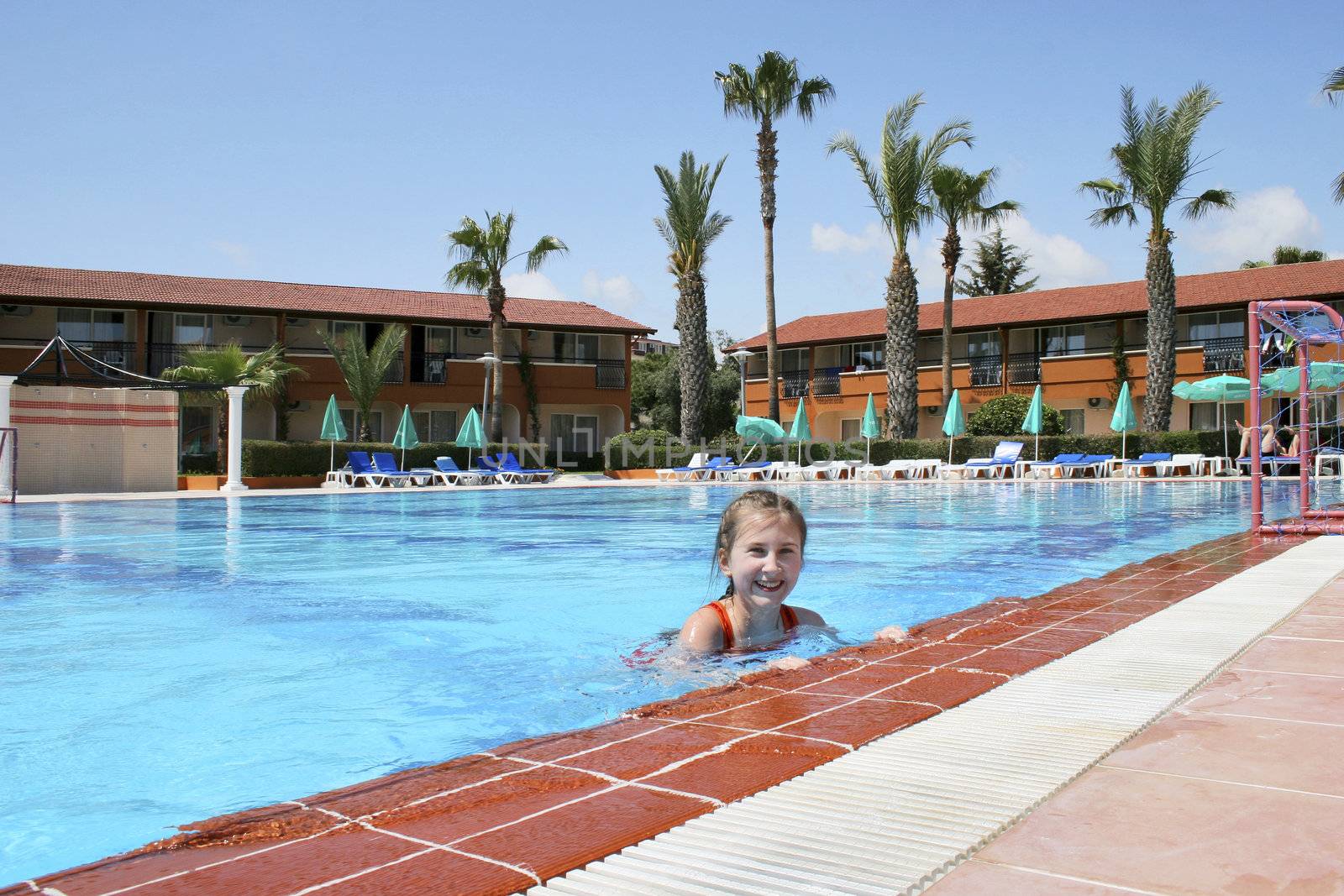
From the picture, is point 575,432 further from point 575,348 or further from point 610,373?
point 575,348

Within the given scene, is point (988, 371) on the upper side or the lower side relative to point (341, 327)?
lower

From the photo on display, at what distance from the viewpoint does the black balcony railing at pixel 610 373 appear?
129ft

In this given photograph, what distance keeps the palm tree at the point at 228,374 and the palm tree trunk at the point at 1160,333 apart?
949 inches

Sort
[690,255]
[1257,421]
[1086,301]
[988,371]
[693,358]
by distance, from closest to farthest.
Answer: [1257,421] → [690,255] → [693,358] → [1086,301] → [988,371]

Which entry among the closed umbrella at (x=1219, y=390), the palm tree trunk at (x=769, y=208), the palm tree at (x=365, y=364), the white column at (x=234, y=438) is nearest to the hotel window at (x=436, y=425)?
the palm tree at (x=365, y=364)

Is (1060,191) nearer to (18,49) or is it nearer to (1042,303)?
(1042,303)

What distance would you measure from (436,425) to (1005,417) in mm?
18956

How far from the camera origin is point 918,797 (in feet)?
6.84

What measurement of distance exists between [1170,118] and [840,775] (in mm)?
31517

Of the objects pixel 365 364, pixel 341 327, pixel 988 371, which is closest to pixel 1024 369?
pixel 988 371

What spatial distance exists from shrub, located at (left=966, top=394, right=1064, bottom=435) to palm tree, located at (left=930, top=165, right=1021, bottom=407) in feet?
4.25

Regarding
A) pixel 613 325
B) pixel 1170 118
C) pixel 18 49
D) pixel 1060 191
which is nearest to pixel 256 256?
pixel 613 325

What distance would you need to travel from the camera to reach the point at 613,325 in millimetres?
39094

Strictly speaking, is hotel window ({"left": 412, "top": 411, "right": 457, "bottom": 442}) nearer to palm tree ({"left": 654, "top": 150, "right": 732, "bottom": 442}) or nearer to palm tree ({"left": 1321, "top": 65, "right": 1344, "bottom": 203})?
palm tree ({"left": 654, "top": 150, "right": 732, "bottom": 442})
